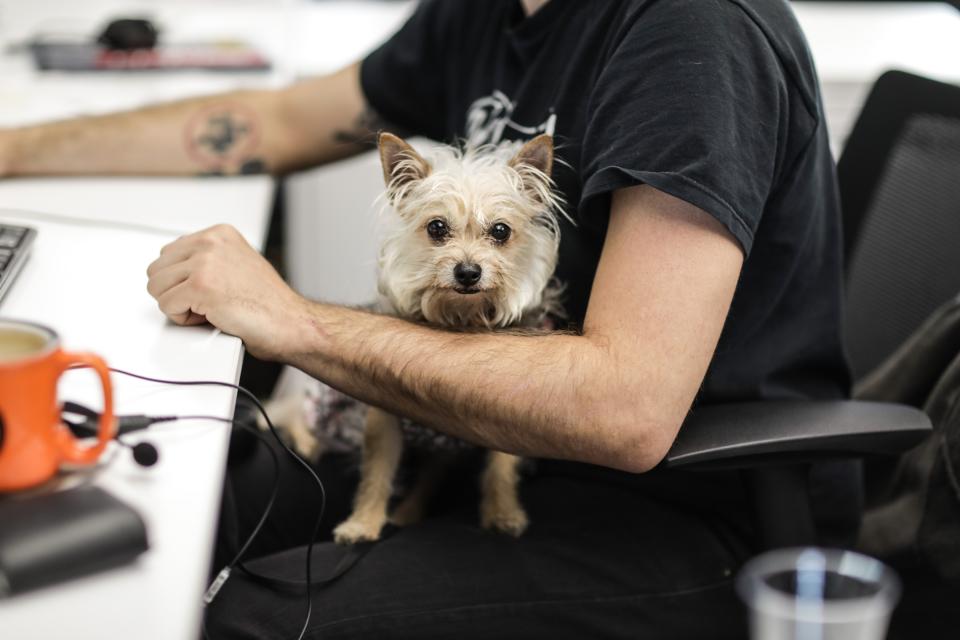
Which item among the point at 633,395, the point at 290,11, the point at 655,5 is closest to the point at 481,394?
the point at 633,395

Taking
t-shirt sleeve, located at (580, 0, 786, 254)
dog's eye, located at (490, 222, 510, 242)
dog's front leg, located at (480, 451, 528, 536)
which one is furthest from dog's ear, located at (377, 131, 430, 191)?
dog's front leg, located at (480, 451, 528, 536)

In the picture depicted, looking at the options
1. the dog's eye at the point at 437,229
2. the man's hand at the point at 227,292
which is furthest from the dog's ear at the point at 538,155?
the man's hand at the point at 227,292

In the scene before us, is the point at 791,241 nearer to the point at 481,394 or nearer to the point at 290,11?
the point at 481,394

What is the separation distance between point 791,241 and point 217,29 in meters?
1.78

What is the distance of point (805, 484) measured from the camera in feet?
3.55

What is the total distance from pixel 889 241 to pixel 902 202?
58mm

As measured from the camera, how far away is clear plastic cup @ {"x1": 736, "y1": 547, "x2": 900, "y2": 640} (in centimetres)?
46

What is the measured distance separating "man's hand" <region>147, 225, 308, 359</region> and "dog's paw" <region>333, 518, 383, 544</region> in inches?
10.3

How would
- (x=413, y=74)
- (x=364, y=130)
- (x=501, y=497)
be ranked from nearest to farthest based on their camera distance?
1. (x=501, y=497)
2. (x=413, y=74)
3. (x=364, y=130)

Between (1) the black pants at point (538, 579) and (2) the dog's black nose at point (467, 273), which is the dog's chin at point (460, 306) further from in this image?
(1) the black pants at point (538, 579)

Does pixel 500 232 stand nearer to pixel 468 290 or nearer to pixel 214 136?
pixel 468 290

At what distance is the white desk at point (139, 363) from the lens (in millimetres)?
631

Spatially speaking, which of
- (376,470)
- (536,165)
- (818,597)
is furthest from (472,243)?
(818,597)

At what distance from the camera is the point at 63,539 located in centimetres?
66
